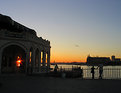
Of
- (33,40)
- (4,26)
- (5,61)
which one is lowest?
(5,61)

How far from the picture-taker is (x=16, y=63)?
26.0m

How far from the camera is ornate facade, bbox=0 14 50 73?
23.0 meters

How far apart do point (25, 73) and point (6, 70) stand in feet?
14.0

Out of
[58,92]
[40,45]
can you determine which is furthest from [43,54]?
[58,92]

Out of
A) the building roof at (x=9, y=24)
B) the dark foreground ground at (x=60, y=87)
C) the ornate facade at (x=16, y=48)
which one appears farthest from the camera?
the building roof at (x=9, y=24)

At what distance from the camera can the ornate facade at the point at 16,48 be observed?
22969mm

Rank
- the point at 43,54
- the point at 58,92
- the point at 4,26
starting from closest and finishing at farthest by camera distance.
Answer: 1. the point at 58,92
2. the point at 4,26
3. the point at 43,54

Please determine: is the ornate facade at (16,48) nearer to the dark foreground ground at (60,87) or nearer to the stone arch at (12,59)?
the stone arch at (12,59)

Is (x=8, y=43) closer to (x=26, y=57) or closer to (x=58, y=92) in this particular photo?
(x=26, y=57)

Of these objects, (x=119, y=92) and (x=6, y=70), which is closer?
(x=119, y=92)

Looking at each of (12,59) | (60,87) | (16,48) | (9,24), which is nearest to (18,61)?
(12,59)

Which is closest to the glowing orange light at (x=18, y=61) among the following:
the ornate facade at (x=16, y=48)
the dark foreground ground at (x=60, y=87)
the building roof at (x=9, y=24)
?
the ornate facade at (x=16, y=48)

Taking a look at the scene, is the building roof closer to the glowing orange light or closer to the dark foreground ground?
the glowing orange light

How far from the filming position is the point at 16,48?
2642 cm
